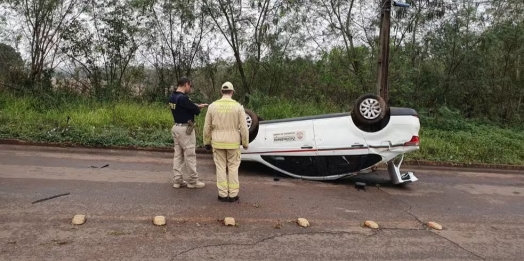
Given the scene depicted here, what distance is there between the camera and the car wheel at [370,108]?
6477 mm

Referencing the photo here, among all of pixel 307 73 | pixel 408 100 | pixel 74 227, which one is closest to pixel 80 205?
pixel 74 227

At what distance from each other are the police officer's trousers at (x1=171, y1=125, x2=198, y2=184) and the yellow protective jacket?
1.67 feet

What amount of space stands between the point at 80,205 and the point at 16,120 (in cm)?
632

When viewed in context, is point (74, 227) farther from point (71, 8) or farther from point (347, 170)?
point (71, 8)

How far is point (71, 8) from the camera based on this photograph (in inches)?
541

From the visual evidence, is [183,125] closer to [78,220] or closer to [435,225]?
[78,220]

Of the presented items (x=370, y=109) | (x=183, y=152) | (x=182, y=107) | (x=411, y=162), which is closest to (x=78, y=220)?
(x=183, y=152)

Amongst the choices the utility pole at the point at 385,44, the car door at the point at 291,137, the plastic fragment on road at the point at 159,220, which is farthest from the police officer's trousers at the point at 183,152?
the utility pole at the point at 385,44

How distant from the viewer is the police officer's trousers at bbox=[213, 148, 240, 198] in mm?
5473

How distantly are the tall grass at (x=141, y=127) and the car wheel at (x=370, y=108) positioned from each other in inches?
146

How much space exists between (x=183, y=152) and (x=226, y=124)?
100 centimetres

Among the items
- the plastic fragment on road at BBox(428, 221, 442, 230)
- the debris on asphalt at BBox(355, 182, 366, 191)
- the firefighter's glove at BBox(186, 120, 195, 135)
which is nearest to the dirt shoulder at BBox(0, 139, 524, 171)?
the debris on asphalt at BBox(355, 182, 366, 191)

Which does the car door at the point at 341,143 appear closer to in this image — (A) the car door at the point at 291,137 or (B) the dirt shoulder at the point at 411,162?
(A) the car door at the point at 291,137

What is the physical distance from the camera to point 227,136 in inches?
214
